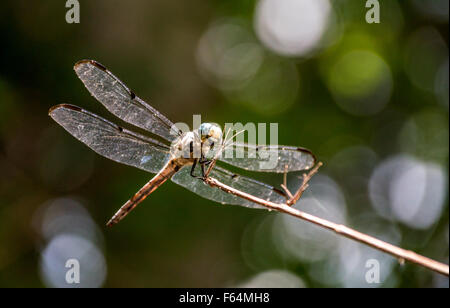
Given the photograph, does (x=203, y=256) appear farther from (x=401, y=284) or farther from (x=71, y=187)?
(x=401, y=284)

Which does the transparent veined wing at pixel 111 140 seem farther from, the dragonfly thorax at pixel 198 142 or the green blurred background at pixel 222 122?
the green blurred background at pixel 222 122

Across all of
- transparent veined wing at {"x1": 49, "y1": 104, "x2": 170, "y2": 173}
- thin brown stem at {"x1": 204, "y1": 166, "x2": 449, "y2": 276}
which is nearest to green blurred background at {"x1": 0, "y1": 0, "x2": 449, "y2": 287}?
transparent veined wing at {"x1": 49, "y1": 104, "x2": 170, "y2": 173}

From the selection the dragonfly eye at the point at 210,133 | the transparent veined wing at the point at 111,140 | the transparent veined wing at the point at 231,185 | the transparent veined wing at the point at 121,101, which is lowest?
the transparent veined wing at the point at 231,185

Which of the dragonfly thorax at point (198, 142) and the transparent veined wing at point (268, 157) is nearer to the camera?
the dragonfly thorax at point (198, 142)

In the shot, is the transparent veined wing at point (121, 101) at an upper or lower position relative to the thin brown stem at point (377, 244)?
upper

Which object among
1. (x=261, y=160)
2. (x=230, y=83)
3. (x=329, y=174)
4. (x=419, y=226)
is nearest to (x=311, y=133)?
(x=329, y=174)

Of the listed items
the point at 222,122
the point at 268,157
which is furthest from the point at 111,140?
the point at 222,122

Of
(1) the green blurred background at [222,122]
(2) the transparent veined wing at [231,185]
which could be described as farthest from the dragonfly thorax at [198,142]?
(1) the green blurred background at [222,122]
